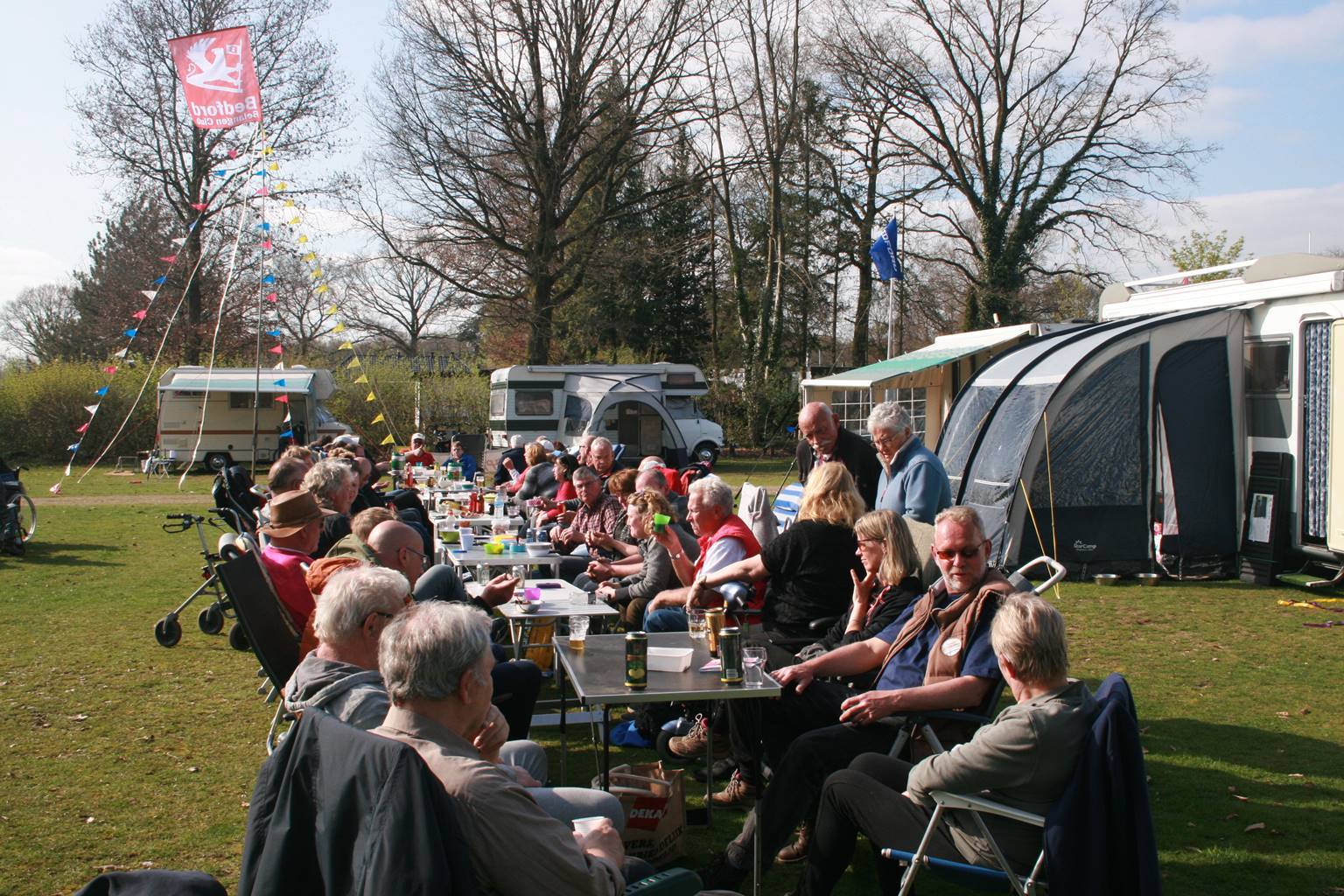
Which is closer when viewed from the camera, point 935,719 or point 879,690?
point 935,719

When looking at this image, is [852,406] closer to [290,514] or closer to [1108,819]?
[290,514]

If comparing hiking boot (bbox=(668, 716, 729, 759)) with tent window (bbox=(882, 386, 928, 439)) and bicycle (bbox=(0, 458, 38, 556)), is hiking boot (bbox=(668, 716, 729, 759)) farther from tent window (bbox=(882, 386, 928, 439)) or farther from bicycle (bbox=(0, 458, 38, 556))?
tent window (bbox=(882, 386, 928, 439))

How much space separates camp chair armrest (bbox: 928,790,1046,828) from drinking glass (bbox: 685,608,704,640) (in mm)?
1374

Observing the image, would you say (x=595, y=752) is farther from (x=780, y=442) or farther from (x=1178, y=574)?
(x=780, y=442)

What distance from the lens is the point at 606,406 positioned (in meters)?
21.8

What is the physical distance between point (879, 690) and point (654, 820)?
89 cm

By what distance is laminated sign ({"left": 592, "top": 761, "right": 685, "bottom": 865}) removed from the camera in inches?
137

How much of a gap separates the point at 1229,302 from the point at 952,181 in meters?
20.0

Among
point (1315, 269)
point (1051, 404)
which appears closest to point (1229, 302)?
point (1315, 269)

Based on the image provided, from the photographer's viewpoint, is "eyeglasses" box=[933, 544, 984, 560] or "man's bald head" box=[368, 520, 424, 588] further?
"man's bald head" box=[368, 520, 424, 588]

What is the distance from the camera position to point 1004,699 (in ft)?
18.1

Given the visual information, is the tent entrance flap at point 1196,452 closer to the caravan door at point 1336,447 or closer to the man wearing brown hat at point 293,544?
the caravan door at point 1336,447

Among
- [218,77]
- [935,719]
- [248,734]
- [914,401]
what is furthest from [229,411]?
[935,719]

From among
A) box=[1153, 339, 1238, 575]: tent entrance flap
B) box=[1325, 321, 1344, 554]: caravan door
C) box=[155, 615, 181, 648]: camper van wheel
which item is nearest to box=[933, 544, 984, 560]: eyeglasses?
box=[155, 615, 181, 648]: camper van wheel
